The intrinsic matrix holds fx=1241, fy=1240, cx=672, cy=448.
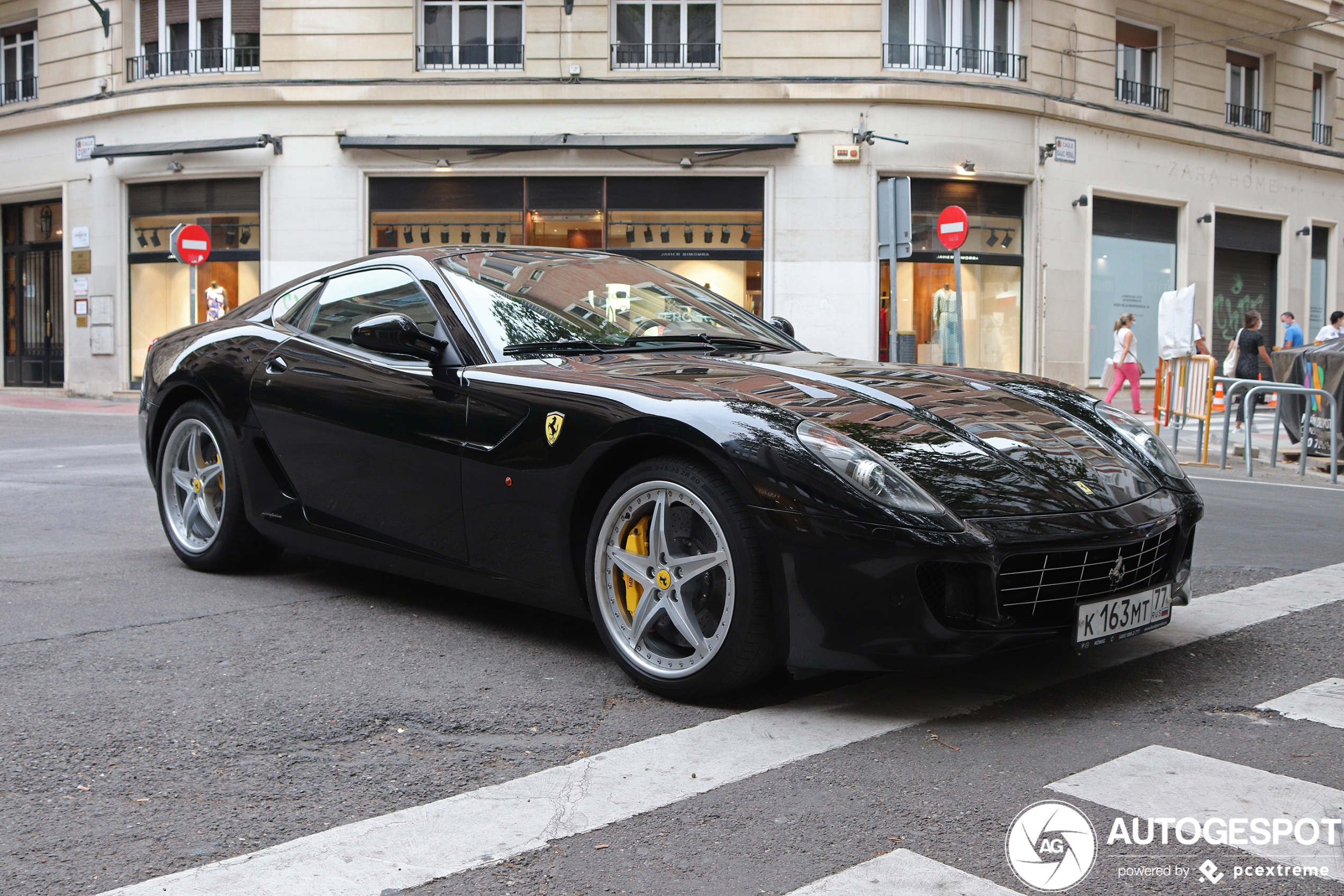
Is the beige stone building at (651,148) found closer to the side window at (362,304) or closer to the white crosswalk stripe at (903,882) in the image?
the side window at (362,304)

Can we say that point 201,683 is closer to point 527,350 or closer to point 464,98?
point 527,350

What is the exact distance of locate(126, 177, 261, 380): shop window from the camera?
67.8 feet

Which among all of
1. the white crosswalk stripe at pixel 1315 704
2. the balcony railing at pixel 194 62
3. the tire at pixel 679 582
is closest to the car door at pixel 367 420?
the tire at pixel 679 582

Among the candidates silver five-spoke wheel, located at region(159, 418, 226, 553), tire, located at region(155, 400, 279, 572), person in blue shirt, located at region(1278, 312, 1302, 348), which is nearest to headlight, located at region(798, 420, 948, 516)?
tire, located at region(155, 400, 279, 572)

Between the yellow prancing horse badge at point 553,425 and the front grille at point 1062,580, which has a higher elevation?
the yellow prancing horse badge at point 553,425

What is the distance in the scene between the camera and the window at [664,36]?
776 inches

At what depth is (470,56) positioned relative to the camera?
1991cm

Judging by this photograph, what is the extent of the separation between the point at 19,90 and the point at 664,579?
2437 cm

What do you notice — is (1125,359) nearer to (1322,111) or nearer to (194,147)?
(1322,111)

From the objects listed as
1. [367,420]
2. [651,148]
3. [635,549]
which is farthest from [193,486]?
[651,148]

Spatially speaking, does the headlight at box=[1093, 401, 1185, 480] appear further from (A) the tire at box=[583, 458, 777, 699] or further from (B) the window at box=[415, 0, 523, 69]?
(B) the window at box=[415, 0, 523, 69]

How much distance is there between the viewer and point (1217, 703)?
3408 mm

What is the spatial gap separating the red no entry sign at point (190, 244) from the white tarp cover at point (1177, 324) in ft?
44.4

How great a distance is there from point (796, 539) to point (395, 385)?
5.76ft
